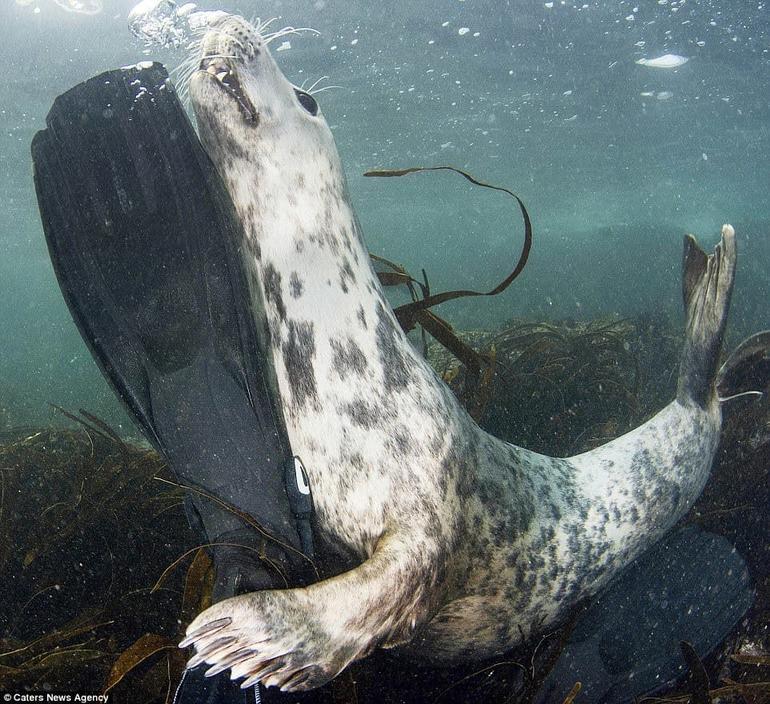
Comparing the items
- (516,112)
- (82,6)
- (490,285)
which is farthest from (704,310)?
(490,285)

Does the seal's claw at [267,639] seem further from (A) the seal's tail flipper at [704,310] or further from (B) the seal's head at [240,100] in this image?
(A) the seal's tail flipper at [704,310]

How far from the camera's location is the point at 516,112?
19.2 metres

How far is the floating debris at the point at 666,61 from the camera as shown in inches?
581

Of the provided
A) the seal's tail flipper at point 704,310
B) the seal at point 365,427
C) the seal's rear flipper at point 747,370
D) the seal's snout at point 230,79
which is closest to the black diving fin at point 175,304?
the seal at point 365,427

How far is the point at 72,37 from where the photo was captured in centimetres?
1145

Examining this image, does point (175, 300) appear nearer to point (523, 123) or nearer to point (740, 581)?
point (740, 581)

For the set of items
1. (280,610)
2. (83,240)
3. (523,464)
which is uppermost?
Answer: (83,240)

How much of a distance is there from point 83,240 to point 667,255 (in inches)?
1297

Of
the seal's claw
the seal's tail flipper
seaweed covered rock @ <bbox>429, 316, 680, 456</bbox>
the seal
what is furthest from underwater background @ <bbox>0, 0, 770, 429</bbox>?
the seal's claw

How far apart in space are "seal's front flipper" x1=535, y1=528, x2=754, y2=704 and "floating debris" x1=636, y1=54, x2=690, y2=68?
16111 millimetres

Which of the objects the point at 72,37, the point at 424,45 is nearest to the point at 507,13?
the point at 424,45

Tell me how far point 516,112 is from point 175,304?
19.9 meters

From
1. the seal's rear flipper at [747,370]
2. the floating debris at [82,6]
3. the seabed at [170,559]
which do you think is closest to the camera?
the seabed at [170,559]

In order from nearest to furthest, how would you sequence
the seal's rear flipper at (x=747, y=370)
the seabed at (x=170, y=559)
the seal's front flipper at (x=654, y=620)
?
the seabed at (x=170, y=559), the seal's front flipper at (x=654, y=620), the seal's rear flipper at (x=747, y=370)
